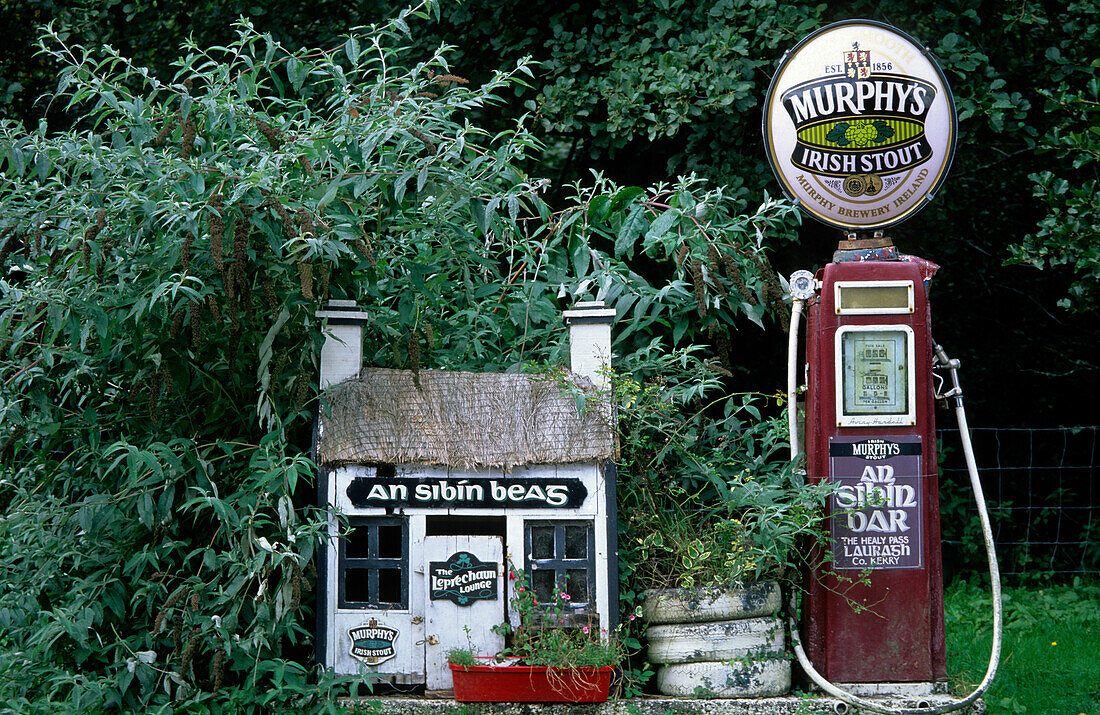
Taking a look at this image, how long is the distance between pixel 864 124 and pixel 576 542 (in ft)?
7.33

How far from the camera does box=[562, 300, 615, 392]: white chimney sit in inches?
183

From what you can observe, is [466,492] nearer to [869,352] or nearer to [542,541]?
[542,541]

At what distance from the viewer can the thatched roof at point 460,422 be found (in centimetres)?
446

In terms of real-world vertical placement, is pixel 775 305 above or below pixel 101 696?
above

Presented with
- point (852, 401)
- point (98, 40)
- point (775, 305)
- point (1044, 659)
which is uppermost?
point (98, 40)

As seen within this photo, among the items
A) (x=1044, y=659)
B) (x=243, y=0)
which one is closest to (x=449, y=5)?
(x=243, y=0)

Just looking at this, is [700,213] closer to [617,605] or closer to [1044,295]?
[617,605]

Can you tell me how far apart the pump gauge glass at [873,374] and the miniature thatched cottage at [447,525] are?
3.42 ft

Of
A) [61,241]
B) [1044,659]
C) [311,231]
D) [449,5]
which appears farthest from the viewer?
[449,5]

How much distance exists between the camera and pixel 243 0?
7.89 metres

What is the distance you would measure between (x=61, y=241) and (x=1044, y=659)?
5550mm

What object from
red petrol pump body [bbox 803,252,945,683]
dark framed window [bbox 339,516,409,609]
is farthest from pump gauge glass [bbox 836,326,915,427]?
dark framed window [bbox 339,516,409,609]

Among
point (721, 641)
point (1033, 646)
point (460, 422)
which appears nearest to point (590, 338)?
point (460, 422)

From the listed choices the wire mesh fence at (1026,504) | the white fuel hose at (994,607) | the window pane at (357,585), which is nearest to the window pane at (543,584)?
the window pane at (357,585)
